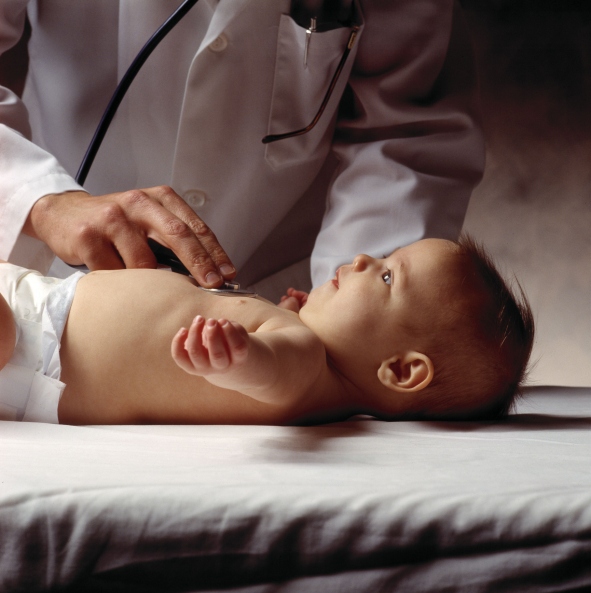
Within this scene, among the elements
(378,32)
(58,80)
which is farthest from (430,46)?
(58,80)

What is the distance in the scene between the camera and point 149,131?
4.01ft

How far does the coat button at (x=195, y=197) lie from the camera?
1184 millimetres

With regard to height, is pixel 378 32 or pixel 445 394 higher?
pixel 378 32

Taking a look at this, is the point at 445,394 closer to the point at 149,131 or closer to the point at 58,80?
the point at 149,131

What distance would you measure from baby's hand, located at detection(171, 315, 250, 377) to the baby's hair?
0.29 m

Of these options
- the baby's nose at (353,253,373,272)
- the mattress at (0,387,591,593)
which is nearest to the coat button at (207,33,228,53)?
the baby's nose at (353,253,373,272)

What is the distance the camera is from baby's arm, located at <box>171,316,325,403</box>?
0.54 m

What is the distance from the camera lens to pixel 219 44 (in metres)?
1.10

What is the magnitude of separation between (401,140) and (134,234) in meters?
0.56

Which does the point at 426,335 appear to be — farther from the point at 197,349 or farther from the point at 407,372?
the point at 197,349

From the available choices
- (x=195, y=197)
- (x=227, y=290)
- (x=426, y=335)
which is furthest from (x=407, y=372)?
(x=195, y=197)

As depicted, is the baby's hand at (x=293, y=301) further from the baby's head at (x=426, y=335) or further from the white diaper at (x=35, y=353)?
the white diaper at (x=35, y=353)

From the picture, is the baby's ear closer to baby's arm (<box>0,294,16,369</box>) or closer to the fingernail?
the fingernail

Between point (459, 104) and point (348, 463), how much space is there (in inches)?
35.0
